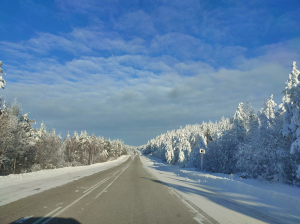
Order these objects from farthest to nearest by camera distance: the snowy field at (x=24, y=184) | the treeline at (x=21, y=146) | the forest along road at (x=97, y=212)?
1. the treeline at (x=21, y=146)
2. the snowy field at (x=24, y=184)
3. the forest along road at (x=97, y=212)

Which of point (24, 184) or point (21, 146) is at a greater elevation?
point (21, 146)

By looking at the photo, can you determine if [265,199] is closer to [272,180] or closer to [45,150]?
[272,180]

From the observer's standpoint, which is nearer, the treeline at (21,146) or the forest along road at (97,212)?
the forest along road at (97,212)

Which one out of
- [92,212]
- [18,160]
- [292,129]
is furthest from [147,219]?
[18,160]

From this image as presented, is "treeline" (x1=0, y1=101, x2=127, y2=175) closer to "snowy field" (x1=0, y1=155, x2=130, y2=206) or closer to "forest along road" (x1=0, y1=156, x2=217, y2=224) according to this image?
"snowy field" (x1=0, y1=155, x2=130, y2=206)

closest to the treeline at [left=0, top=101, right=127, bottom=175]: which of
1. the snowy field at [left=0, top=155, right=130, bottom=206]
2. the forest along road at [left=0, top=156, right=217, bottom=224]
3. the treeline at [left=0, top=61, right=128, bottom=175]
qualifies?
the treeline at [left=0, top=61, right=128, bottom=175]

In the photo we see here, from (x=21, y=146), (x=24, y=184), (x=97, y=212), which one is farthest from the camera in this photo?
(x=21, y=146)

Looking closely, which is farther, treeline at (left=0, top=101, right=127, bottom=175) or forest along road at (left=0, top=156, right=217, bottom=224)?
treeline at (left=0, top=101, right=127, bottom=175)

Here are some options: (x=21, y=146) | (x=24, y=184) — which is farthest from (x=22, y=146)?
(x=24, y=184)

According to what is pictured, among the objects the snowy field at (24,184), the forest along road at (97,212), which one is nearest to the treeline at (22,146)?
the snowy field at (24,184)

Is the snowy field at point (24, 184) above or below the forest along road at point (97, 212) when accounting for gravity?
below

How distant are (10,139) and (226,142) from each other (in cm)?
2717

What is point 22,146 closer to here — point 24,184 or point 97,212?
point 24,184

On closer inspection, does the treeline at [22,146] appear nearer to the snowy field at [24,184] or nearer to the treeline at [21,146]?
the treeline at [21,146]
